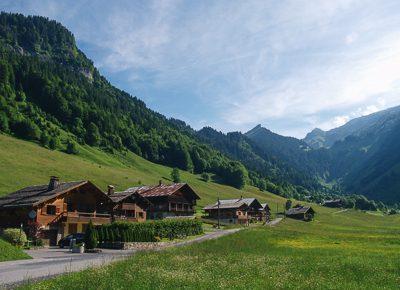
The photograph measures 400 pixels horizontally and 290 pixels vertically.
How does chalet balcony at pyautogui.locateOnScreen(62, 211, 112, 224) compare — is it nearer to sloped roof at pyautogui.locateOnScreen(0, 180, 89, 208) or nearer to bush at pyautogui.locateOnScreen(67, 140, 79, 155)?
sloped roof at pyautogui.locateOnScreen(0, 180, 89, 208)

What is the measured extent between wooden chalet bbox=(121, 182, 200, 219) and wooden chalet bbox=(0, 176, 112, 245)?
3329 centimetres

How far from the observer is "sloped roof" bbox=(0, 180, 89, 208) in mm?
59469

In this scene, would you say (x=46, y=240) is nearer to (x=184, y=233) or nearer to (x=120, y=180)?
(x=184, y=233)

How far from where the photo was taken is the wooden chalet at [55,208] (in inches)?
2317

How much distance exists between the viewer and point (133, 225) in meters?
54.7

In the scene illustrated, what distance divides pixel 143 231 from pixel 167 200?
47.9 metres

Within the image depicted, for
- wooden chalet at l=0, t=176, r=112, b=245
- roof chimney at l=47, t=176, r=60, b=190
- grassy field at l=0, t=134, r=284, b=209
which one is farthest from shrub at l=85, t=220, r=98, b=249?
grassy field at l=0, t=134, r=284, b=209

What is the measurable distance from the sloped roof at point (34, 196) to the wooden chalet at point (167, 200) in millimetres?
36235

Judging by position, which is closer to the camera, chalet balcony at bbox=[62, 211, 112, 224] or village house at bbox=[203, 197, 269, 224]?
chalet balcony at bbox=[62, 211, 112, 224]

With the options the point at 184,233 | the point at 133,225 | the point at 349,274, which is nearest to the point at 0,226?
the point at 133,225

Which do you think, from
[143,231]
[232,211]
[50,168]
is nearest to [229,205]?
[232,211]

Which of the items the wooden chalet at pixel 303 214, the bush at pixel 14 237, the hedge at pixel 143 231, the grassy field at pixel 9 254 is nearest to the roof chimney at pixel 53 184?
the hedge at pixel 143 231

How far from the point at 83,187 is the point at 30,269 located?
3969 cm

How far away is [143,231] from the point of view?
56.2 meters
